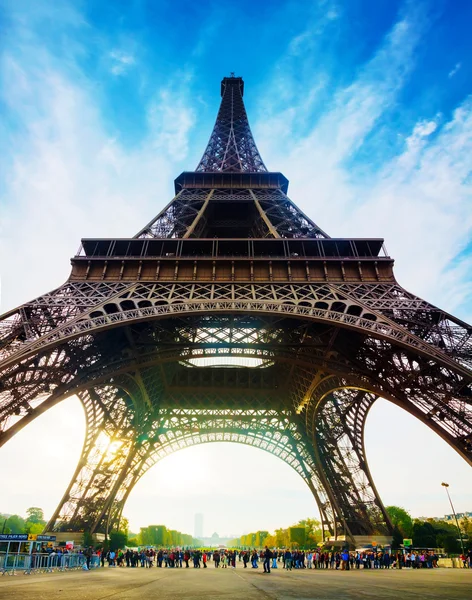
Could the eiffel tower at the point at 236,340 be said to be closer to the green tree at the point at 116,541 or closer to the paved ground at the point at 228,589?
the green tree at the point at 116,541

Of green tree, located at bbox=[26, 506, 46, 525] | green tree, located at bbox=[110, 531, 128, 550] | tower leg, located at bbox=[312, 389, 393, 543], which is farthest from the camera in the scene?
green tree, located at bbox=[26, 506, 46, 525]

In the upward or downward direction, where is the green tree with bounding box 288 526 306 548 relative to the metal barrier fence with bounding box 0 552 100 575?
downward

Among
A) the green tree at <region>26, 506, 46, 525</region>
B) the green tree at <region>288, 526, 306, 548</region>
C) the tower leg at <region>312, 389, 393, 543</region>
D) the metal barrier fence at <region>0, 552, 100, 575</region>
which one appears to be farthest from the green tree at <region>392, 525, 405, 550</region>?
the green tree at <region>26, 506, 46, 525</region>

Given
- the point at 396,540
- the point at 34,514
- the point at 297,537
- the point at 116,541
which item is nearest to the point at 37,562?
the point at 116,541

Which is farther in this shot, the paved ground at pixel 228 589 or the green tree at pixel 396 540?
the green tree at pixel 396 540

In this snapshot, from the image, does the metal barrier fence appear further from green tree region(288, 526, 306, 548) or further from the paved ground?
green tree region(288, 526, 306, 548)

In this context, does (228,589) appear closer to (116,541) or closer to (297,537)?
(116,541)

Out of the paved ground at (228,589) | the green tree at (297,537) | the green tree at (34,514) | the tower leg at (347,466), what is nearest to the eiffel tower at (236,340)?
the tower leg at (347,466)
